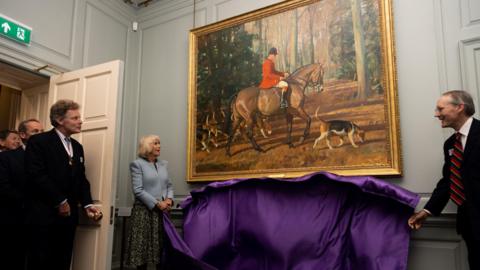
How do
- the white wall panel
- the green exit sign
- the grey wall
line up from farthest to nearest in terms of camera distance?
1. the white wall panel
2. the green exit sign
3. the grey wall

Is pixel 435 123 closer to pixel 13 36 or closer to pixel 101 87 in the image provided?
pixel 101 87

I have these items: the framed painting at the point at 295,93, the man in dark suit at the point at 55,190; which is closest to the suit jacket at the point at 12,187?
the man in dark suit at the point at 55,190

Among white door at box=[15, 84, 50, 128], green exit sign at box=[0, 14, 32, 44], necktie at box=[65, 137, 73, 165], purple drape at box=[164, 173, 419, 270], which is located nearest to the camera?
purple drape at box=[164, 173, 419, 270]

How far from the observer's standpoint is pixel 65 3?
3.72 metres

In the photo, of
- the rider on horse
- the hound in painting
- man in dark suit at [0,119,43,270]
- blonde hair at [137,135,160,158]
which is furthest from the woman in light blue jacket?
the hound in painting

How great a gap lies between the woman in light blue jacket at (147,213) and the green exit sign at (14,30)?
127 cm

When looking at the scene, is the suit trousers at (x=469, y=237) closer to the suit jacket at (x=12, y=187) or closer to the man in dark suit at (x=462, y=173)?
the man in dark suit at (x=462, y=173)

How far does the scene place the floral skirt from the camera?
2.95 meters

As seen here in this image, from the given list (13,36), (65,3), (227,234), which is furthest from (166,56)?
(227,234)

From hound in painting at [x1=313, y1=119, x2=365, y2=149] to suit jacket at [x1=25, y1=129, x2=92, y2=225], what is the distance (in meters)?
1.70

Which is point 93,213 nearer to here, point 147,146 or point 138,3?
point 147,146

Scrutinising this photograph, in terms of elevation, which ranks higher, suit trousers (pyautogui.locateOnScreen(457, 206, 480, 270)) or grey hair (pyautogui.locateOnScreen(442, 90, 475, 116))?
grey hair (pyautogui.locateOnScreen(442, 90, 475, 116))

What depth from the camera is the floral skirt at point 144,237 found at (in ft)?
9.68

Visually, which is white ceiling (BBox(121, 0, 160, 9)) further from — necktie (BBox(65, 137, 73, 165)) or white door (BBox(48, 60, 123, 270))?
necktie (BBox(65, 137, 73, 165))
